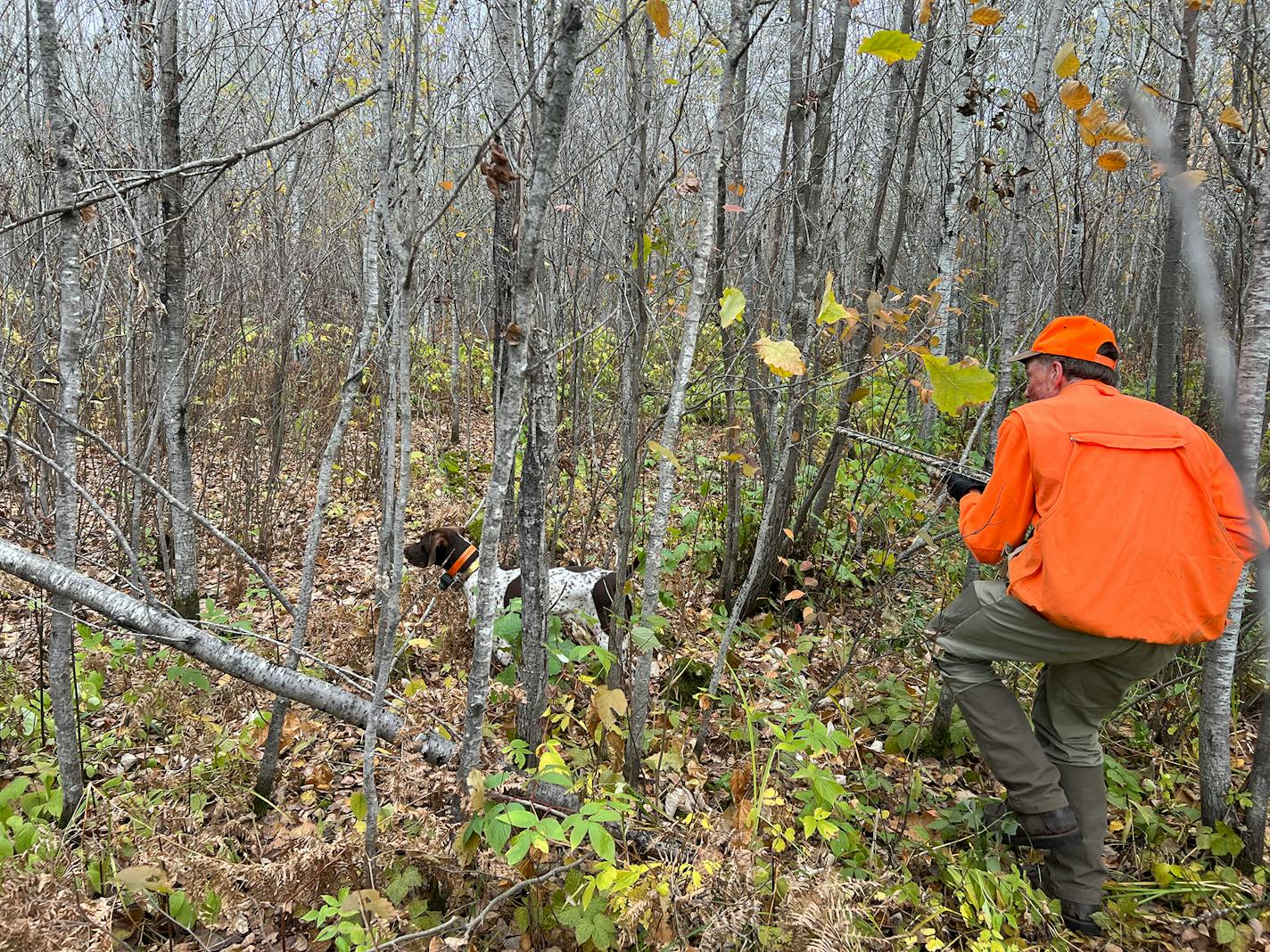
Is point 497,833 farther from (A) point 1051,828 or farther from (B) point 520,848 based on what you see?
(A) point 1051,828

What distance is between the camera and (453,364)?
757cm

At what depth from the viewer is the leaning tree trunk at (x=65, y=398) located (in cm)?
207

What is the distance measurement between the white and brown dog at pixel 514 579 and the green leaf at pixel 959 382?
5.90 ft

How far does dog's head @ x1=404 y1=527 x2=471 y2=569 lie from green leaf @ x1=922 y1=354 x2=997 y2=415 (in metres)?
2.80

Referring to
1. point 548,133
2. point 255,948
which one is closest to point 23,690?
point 255,948

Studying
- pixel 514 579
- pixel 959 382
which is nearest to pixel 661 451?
pixel 959 382

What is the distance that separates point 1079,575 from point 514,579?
270cm

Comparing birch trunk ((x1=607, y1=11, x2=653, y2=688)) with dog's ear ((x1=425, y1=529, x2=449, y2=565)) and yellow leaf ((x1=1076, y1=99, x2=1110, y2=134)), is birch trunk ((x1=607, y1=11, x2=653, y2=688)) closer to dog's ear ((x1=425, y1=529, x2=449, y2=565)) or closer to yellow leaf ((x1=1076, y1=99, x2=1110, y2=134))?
yellow leaf ((x1=1076, y1=99, x2=1110, y2=134))

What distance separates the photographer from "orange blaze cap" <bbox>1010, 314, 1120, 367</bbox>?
2.58 metres

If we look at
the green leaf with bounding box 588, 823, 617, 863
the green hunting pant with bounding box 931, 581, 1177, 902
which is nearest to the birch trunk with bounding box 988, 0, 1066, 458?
the green hunting pant with bounding box 931, 581, 1177, 902

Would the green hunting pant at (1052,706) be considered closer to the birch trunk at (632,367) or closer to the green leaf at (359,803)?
the birch trunk at (632,367)

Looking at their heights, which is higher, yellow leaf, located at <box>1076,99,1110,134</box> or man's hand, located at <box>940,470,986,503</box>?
yellow leaf, located at <box>1076,99,1110,134</box>

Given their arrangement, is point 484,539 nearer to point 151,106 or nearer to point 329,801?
point 329,801

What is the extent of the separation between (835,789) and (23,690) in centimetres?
364
